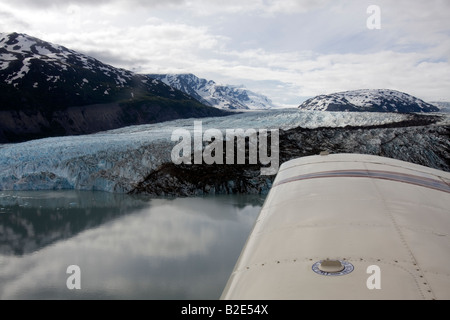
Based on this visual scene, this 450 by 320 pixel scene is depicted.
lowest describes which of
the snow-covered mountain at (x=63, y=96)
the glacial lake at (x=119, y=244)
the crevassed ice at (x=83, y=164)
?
the glacial lake at (x=119, y=244)

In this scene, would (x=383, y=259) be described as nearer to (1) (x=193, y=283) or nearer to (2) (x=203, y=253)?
(1) (x=193, y=283)

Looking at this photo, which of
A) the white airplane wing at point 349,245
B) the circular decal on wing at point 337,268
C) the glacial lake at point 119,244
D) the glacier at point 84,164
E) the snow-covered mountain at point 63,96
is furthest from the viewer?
the snow-covered mountain at point 63,96

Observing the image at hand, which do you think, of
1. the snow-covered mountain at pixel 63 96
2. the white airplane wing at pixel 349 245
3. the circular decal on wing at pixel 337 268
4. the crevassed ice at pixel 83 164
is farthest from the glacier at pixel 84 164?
the snow-covered mountain at pixel 63 96

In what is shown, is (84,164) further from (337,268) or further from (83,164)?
(337,268)

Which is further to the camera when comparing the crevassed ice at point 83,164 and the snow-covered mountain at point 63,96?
the snow-covered mountain at point 63,96

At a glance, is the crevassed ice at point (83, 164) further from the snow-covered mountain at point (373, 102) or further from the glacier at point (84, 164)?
the snow-covered mountain at point (373, 102)

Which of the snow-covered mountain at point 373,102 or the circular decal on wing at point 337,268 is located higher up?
the snow-covered mountain at point 373,102

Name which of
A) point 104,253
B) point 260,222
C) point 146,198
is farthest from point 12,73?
point 260,222

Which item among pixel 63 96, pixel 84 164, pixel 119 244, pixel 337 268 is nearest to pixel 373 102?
pixel 63 96
